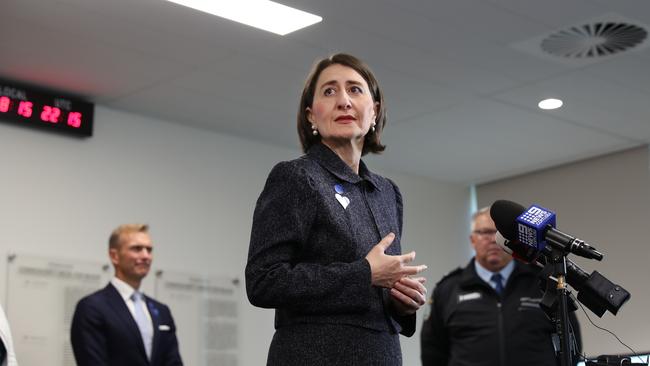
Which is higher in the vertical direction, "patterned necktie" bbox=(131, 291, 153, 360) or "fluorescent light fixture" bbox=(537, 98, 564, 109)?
"fluorescent light fixture" bbox=(537, 98, 564, 109)

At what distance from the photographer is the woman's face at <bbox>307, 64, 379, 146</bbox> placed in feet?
7.37

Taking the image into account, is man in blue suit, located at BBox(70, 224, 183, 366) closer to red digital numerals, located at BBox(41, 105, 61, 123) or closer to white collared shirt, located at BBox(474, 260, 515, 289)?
red digital numerals, located at BBox(41, 105, 61, 123)

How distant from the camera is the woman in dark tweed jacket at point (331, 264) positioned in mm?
1995

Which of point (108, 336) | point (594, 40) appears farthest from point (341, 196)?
point (594, 40)

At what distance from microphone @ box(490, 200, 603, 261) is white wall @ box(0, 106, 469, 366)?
4.04 meters

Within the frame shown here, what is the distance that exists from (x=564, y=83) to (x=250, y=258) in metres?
4.23

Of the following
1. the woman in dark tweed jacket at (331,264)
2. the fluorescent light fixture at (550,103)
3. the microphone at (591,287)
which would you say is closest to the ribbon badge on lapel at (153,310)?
the fluorescent light fixture at (550,103)

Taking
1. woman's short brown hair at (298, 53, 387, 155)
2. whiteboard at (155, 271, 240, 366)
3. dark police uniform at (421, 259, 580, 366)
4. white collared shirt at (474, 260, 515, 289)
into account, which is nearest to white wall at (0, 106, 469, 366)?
whiteboard at (155, 271, 240, 366)

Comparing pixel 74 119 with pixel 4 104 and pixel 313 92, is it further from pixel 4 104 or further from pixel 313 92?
pixel 313 92

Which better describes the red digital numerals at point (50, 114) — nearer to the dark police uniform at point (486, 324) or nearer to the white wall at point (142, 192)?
the white wall at point (142, 192)

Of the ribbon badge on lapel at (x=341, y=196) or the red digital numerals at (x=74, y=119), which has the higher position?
the red digital numerals at (x=74, y=119)

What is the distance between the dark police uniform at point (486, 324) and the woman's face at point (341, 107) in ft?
7.94

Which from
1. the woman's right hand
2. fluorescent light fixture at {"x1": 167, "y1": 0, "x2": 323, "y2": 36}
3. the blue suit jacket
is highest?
fluorescent light fixture at {"x1": 167, "y1": 0, "x2": 323, "y2": 36}

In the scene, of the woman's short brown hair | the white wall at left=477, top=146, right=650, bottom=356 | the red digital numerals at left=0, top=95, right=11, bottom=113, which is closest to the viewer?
the woman's short brown hair
